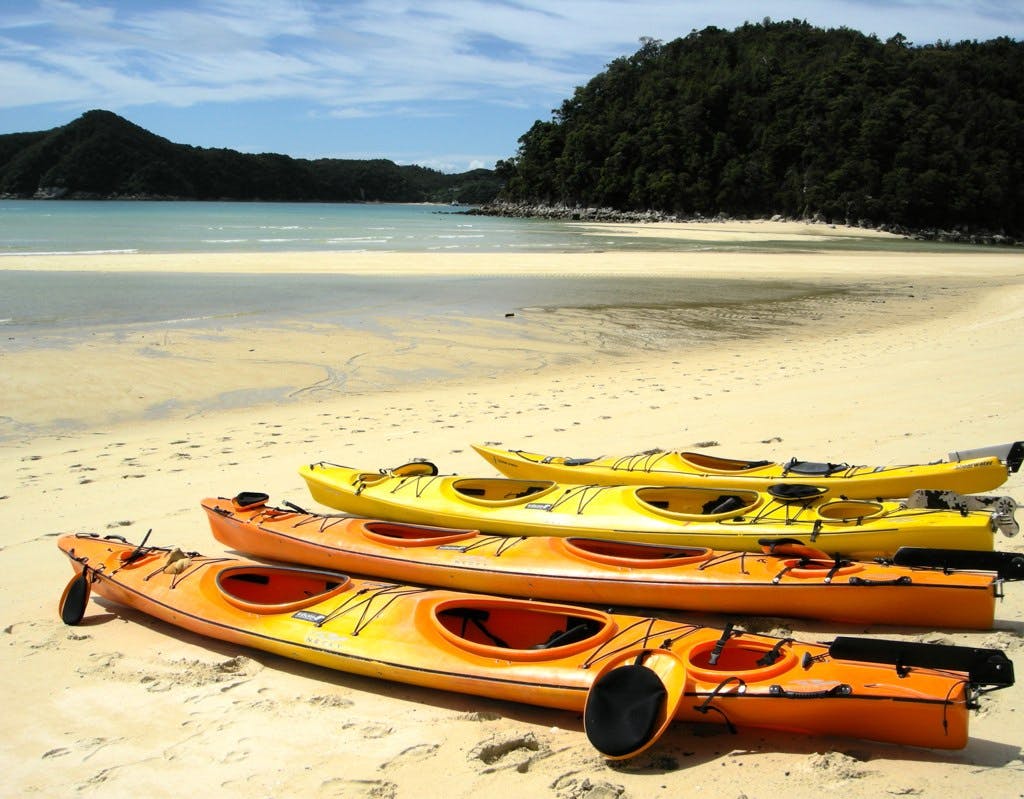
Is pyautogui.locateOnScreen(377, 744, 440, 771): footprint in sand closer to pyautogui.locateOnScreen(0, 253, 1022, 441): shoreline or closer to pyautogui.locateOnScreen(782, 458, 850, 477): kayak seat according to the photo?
pyautogui.locateOnScreen(782, 458, 850, 477): kayak seat

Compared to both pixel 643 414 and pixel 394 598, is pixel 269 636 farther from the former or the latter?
pixel 643 414

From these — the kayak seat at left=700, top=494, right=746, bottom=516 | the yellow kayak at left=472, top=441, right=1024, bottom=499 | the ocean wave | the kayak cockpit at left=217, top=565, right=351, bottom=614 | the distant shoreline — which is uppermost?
the distant shoreline

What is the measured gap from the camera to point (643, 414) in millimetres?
7617

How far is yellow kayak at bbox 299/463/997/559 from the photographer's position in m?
3.99

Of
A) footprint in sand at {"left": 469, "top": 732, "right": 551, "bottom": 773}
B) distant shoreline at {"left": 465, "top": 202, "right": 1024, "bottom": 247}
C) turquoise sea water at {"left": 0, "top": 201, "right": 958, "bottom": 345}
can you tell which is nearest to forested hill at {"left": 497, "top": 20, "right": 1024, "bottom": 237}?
distant shoreline at {"left": 465, "top": 202, "right": 1024, "bottom": 247}

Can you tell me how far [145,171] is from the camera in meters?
119

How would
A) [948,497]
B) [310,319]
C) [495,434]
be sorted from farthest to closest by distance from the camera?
[310,319]
[495,434]
[948,497]

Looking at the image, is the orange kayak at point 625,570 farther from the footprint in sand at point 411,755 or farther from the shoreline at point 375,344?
the shoreline at point 375,344

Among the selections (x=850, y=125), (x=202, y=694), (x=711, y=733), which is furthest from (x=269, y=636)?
(x=850, y=125)

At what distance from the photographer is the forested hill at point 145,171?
116312 millimetres

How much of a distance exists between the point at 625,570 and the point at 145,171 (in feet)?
428

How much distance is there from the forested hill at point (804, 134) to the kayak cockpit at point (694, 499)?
57.9m

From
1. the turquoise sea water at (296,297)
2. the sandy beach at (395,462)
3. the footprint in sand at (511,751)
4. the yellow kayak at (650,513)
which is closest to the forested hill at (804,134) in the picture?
the turquoise sea water at (296,297)

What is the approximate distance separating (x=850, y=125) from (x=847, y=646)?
65283 millimetres
